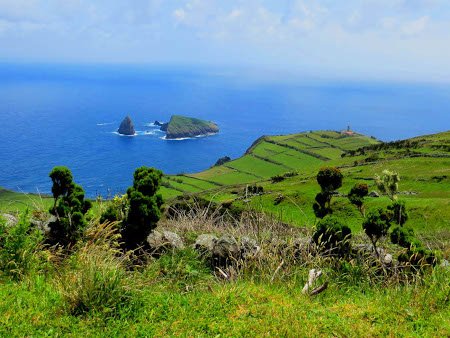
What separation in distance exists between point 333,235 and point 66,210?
19.4 ft

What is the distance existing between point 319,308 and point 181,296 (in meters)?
2.12

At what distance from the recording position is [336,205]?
4272cm

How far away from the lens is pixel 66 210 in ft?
29.7

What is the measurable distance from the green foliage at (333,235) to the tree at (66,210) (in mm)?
5235

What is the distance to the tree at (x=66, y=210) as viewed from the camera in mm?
8926

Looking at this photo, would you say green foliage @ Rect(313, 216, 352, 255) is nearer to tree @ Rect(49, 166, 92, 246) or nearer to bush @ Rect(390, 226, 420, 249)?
bush @ Rect(390, 226, 420, 249)

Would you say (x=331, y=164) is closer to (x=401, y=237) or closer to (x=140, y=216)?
(x=401, y=237)

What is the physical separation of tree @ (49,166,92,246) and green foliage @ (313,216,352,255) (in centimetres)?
523

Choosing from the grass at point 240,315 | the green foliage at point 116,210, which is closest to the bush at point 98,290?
the grass at point 240,315

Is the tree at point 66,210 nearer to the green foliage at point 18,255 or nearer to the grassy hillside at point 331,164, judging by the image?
the green foliage at point 18,255

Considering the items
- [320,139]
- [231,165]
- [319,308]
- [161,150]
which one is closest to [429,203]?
[319,308]

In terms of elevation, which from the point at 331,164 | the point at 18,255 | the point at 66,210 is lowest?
the point at 331,164

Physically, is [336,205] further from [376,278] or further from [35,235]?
[35,235]

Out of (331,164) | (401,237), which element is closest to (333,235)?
(401,237)
